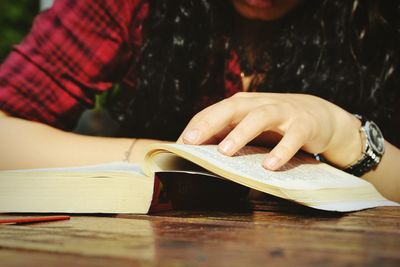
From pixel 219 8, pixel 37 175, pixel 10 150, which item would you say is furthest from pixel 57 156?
pixel 219 8

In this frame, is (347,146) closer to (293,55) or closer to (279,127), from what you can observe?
(279,127)

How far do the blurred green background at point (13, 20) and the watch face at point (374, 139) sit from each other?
405cm

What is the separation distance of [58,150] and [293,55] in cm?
68

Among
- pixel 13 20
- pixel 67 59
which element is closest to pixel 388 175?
pixel 67 59

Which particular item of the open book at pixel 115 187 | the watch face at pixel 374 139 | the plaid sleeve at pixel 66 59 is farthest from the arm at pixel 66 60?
A: the watch face at pixel 374 139

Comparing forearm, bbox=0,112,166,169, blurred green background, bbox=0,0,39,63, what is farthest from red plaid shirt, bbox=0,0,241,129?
blurred green background, bbox=0,0,39,63

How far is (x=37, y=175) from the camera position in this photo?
53 centimetres

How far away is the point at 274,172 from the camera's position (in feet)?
1.80

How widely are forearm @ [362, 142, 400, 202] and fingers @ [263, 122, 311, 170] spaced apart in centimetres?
27

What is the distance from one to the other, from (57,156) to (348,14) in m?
0.84

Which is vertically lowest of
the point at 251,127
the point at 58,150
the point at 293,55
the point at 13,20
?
the point at 13,20

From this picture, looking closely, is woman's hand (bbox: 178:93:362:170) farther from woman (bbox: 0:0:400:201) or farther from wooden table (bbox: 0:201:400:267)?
woman (bbox: 0:0:400:201)

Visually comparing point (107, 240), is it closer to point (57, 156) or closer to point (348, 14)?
point (57, 156)

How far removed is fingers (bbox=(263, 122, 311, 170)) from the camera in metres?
0.55
